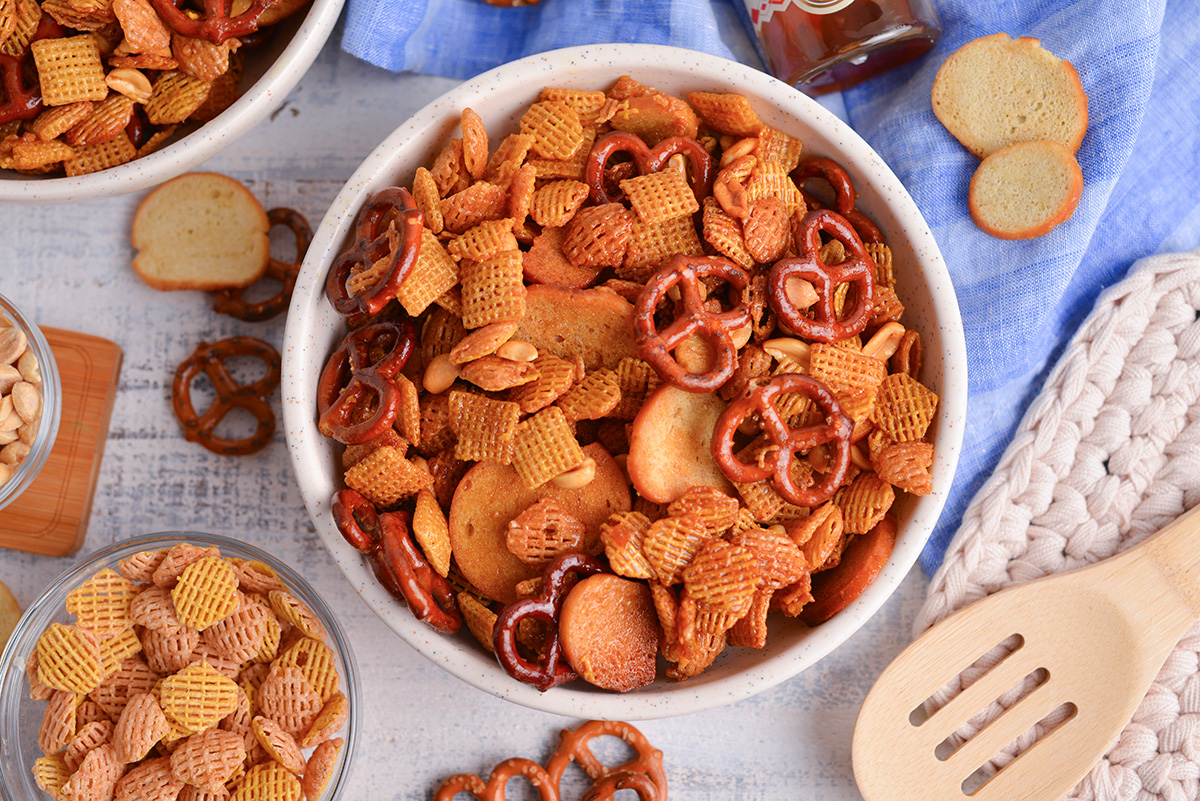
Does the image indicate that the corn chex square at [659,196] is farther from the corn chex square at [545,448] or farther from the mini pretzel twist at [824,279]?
the corn chex square at [545,448]

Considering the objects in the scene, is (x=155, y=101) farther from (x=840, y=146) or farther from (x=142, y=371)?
(x=840, y=146)

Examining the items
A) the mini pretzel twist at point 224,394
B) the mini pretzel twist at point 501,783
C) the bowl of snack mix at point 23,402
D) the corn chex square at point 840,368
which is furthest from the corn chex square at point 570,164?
the mini pretzel twist at point 501,783

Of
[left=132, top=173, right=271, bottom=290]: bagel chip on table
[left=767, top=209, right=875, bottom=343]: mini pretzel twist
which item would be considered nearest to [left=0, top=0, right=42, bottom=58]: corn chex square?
[left=132, top=173, right=271, bottom=290]: bagel chip on table

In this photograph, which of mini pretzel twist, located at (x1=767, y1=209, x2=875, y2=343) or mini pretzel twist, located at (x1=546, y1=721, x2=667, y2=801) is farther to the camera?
mini pretzel twist, located at (x1=546, y1=721, x2=667, y2=801)

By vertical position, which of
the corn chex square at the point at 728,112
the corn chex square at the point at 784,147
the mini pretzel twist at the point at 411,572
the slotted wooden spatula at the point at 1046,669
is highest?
the corn chex square at the point at 728,112

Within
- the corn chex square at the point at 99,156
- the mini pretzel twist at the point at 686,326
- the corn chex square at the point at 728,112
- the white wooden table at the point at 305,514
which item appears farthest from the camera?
the white wooden table at the point at 305,514

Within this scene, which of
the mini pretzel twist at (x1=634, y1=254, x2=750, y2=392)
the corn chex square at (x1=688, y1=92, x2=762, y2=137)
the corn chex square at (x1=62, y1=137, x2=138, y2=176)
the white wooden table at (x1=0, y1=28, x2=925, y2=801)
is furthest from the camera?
the white wooden table at (x1=0, y1=28, x2=925, y2=801)

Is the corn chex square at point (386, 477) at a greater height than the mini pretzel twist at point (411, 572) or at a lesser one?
greater

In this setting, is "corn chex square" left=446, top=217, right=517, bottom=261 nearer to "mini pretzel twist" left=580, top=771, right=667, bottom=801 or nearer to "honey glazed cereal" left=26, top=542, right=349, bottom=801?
"honey glazed cereal" left=26, top=542, right=349, bottom=801
